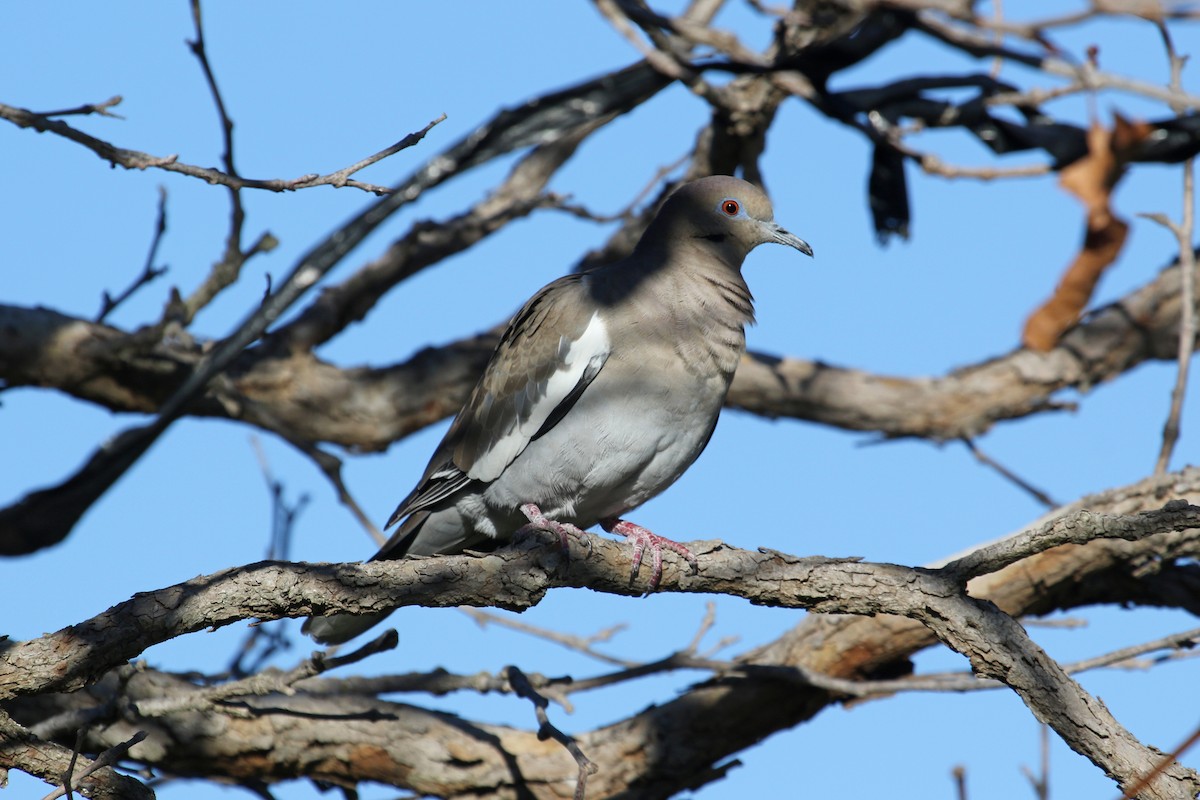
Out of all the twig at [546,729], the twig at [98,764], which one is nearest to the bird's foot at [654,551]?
the twig at [546,729]

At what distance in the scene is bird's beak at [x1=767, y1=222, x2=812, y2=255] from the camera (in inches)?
171

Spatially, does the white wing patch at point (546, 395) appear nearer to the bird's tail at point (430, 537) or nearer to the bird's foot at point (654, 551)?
the bird's tail at point (430, 537)

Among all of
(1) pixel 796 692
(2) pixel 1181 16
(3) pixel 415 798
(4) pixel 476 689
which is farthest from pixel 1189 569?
(2) pixel 1181 16

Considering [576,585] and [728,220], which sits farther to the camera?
[728,220]

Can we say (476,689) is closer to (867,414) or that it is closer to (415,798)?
(415,798)

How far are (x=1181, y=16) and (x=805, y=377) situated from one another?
408 centimetres

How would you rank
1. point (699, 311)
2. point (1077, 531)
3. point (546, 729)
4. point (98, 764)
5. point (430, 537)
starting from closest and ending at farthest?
point (98, 764), point (1077, 531), point (546, 729), point (699, 311), point (430, 537)

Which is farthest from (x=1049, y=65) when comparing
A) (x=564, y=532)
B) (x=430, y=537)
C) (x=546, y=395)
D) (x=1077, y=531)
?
(x=430, y=537)

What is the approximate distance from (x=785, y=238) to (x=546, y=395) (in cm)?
111

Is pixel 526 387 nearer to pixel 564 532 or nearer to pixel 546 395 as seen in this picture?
pixel 546 395

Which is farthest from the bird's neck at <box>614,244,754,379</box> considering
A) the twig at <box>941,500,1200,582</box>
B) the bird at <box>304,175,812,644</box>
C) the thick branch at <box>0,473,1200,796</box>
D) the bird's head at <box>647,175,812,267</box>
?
the twig at <box>941,500,1200,582</box>

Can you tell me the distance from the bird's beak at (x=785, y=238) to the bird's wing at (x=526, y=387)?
2.36 ft

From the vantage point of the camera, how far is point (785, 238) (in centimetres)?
438

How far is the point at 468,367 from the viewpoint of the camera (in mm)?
5301
